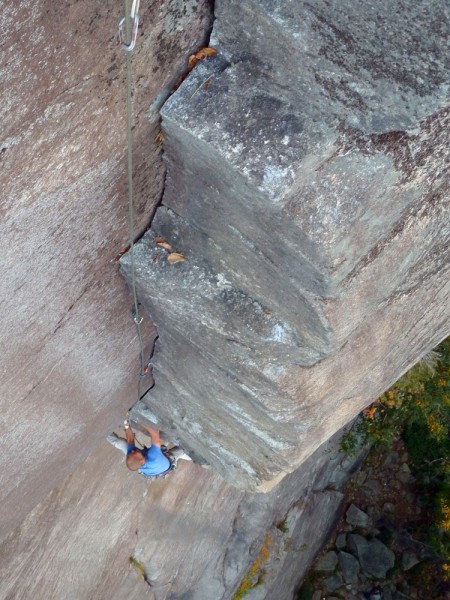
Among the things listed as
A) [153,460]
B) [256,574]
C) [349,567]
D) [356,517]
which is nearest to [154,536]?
[153,460]

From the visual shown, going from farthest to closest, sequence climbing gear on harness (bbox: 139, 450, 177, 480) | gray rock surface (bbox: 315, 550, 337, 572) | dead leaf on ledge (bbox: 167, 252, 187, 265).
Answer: gray rock surface (bbox: 315, 550, 337, 572), climbing gear on harness (bbox: 139, 450, 177, 480), dead leaf on ledge (bbox: 167, 252, 187, 265)

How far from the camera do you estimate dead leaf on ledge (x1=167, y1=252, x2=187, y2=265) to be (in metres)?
2.60

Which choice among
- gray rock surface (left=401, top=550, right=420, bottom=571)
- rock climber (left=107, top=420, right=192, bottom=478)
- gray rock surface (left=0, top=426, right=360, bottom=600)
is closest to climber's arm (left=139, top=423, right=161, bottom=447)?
rock climber (left=107, top=420, right=192, bottom=478)

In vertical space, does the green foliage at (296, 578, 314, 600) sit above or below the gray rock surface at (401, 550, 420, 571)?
below

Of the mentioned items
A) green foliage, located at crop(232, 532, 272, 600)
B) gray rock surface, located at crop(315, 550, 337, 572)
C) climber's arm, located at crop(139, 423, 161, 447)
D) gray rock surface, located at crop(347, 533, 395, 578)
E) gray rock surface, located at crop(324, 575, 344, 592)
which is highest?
climber's arm, located at crop(139, 423, 161, 447)

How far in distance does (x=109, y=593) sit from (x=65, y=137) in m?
3.62

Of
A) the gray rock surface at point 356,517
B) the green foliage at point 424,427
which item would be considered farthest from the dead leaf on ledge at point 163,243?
the gray rock surface at point 356,517

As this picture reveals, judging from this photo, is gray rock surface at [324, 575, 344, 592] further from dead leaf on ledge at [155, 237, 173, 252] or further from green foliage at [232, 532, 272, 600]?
dead leaf on ledge at [155, 237, 173, 252]

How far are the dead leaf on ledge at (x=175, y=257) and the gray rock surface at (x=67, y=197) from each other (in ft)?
0.53

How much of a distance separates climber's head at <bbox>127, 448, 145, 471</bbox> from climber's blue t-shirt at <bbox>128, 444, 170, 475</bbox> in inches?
3.1

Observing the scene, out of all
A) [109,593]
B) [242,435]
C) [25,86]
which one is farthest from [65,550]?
[25,86]

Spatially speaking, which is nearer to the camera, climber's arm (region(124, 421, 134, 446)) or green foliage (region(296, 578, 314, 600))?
climber's arm (region(124, 421, 134, 446))

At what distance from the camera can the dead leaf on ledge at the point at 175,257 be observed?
2602 mm

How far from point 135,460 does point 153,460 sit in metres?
0.19
